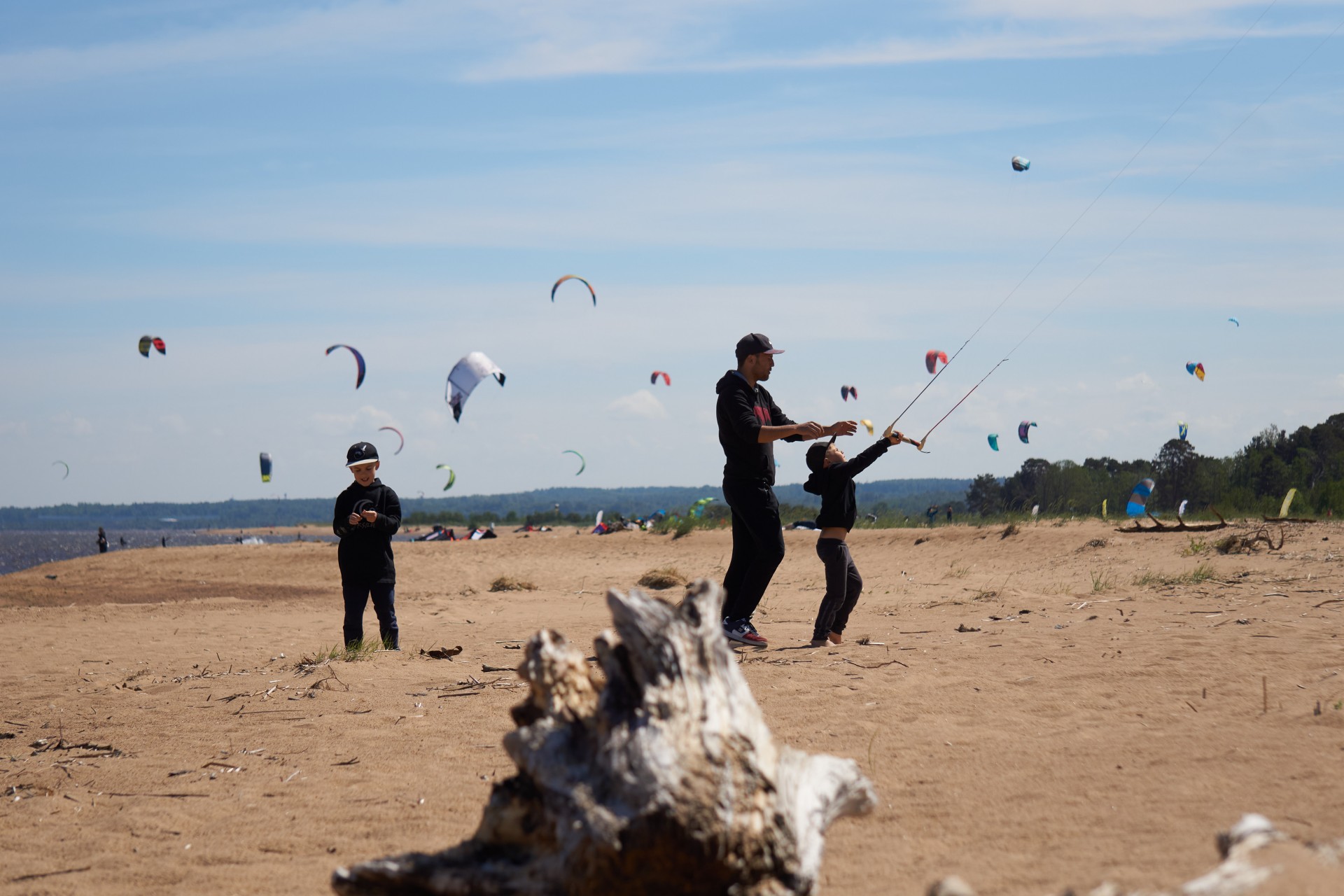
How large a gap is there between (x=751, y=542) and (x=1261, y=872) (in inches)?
187

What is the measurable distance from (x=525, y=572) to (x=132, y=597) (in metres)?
6.63

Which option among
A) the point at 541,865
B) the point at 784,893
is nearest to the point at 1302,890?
the point at 784,893

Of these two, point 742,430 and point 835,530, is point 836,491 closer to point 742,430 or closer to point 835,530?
point 835,530

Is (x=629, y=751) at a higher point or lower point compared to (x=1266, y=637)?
higher

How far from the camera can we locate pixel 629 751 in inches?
100

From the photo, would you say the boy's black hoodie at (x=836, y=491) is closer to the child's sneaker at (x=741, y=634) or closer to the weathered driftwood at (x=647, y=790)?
the child's sneaker at (x=741, y=634)

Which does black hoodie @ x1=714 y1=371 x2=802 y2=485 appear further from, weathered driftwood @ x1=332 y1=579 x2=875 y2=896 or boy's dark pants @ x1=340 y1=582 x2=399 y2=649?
weathered driftwood @ x1=332 y1=579 x2=875 y2=896

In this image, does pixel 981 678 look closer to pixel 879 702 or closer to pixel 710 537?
pixel 879 702

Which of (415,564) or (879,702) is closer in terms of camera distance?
(879,702)

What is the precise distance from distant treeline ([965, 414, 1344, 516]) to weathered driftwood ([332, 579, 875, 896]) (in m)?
18.0

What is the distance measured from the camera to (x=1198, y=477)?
93.8ft

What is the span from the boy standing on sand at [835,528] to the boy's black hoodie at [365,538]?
3.07 metres

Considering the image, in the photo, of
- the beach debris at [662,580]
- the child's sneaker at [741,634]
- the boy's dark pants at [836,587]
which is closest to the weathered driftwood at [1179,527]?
the beach debris at [662,580]

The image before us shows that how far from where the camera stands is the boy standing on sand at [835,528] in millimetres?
7090
